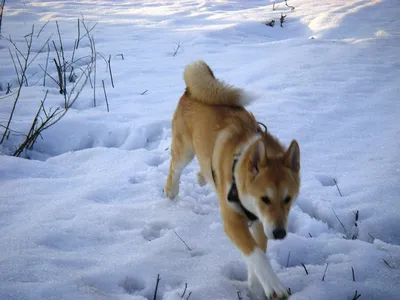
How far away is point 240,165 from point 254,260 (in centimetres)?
64

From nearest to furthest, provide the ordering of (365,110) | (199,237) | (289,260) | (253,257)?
1. (253,257)
2. (289,260)
3. (199,237)
4. (365,110)

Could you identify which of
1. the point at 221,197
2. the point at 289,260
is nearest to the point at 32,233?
the point at 221,197

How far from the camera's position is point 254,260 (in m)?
2.18

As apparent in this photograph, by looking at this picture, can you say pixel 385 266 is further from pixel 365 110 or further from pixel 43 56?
pixel 43 56

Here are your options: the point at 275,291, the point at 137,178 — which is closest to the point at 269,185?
the point at 275,291

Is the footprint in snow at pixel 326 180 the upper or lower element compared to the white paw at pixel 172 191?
lower

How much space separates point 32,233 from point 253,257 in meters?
1.56

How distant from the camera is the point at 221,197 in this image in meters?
2.63

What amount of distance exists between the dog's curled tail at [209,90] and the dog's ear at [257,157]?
2.53 ft

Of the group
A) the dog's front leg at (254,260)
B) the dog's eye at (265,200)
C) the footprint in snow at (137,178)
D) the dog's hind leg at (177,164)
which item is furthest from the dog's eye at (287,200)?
the footprint in snow at (137,178)

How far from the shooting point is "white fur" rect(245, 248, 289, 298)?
80.3 inches

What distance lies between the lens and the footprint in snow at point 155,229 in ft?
9.34

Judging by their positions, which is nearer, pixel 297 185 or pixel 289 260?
pixel 297 185

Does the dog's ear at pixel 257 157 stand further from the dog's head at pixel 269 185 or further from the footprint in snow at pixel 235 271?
the footprint in snow at pixel 235 271
